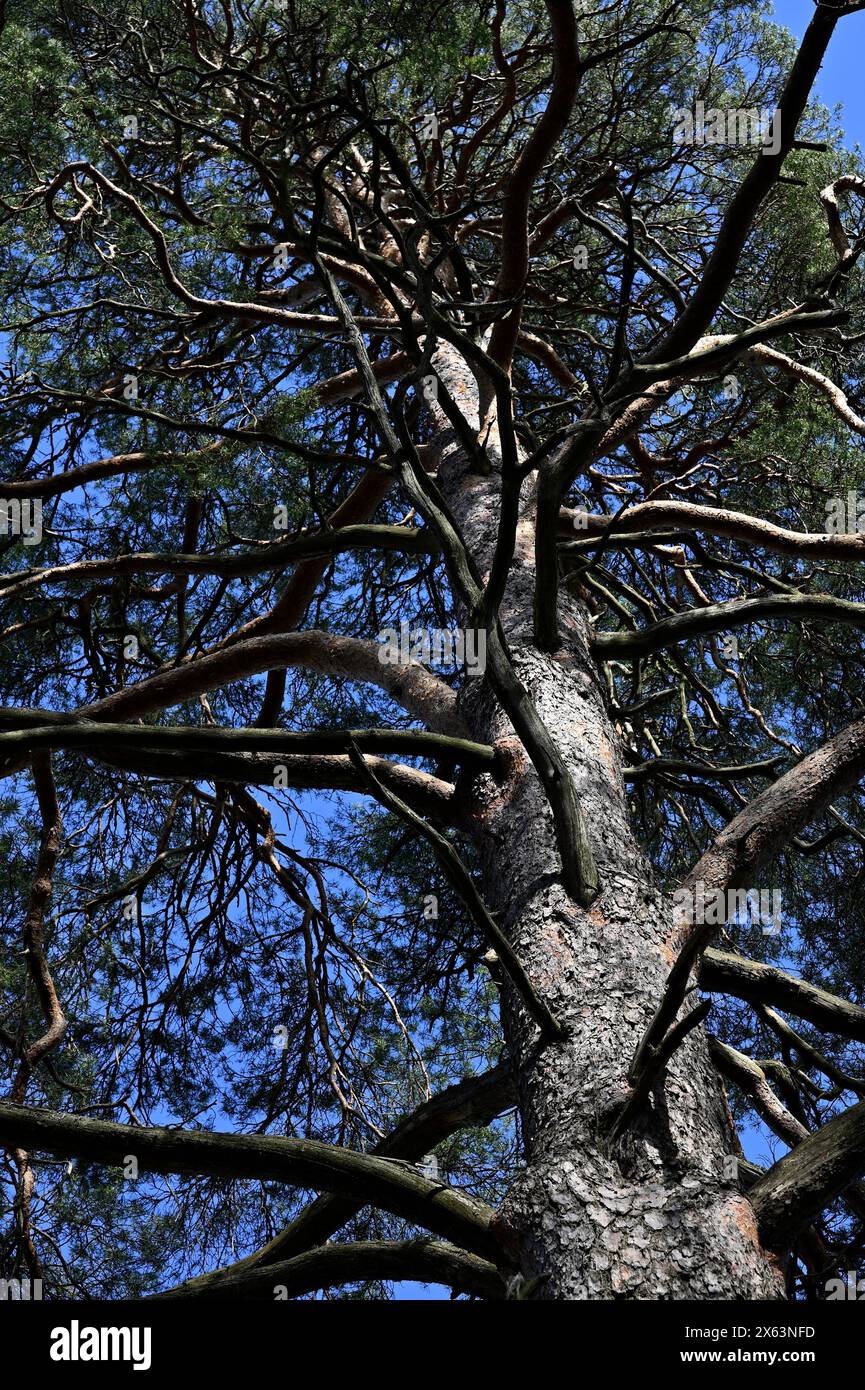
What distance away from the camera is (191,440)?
4.85m

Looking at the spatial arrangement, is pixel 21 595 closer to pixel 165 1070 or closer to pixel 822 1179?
pixel 165 1070

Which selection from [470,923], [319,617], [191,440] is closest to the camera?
[191,440]

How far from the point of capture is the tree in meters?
2.24

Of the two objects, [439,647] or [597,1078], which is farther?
[439,647]

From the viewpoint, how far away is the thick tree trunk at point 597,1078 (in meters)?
1.88

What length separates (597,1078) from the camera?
2156 mm

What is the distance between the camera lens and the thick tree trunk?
1876 millimetres

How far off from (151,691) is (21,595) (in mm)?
1437

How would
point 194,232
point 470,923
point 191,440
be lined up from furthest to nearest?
point 470,923
point 191,440
point 194,232

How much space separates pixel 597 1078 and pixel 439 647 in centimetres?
285

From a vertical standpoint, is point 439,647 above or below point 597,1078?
above

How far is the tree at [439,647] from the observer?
2244 millimetres
